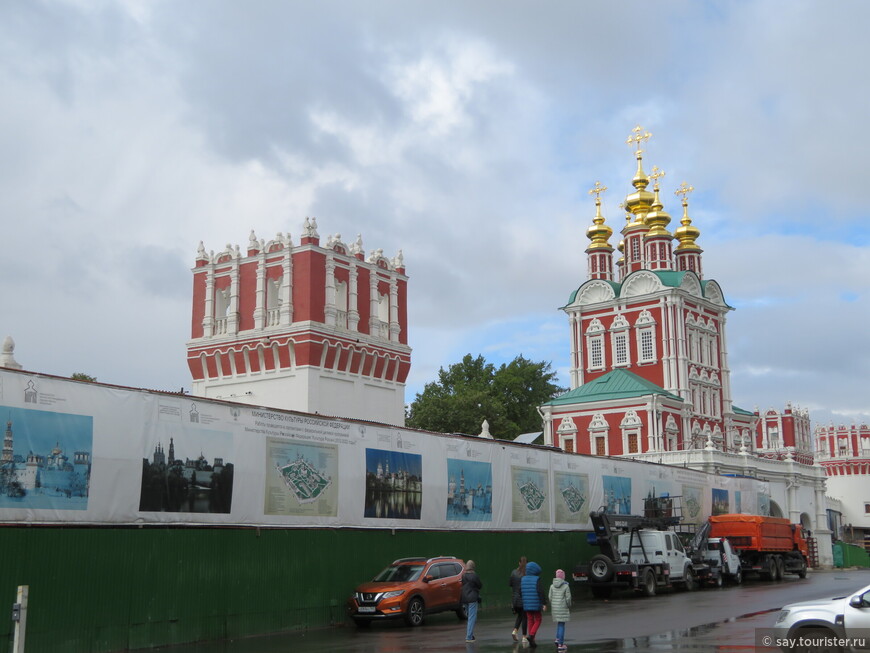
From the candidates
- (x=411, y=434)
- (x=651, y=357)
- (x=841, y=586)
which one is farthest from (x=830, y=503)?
(x=411, y=434)

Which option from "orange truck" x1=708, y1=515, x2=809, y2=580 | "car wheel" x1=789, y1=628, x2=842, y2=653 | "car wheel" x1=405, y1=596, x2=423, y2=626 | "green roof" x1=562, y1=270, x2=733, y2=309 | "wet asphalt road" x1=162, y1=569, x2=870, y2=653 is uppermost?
"green roof" x1=562, y1=270, x2=733, y2=309

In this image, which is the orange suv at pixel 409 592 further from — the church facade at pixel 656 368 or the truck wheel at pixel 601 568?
the church facade at pixel 656 368

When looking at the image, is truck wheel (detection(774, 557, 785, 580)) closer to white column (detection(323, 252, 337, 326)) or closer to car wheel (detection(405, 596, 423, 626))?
white column (detection(323, 252, 337, 326))

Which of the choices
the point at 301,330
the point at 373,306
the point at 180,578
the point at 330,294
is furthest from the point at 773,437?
the point at 180,578

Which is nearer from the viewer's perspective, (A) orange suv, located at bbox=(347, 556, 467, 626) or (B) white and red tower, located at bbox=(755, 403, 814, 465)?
(A) orange suv, located at bbox=(347, 556, 467, 626)

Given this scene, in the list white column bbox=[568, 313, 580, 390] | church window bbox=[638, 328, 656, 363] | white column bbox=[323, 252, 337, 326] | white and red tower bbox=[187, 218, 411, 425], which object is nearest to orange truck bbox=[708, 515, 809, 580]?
white and red tower bbox=[187, 218, 411, 425]

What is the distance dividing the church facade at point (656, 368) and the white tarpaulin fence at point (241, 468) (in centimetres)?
3301

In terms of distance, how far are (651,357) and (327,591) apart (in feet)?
176

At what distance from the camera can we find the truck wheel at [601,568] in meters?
32.3

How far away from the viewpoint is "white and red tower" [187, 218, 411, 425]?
46906 mm

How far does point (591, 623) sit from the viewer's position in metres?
23.4

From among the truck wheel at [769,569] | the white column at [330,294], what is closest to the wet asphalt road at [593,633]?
the truck wheel at [769,569]

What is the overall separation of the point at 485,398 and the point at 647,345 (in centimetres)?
1340

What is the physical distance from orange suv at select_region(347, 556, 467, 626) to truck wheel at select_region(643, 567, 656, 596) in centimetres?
993
